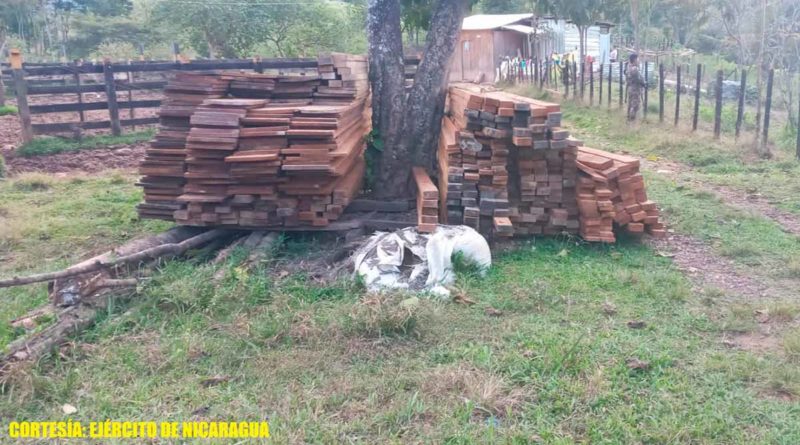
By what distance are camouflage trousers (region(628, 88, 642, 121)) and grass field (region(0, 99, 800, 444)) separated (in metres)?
8.65

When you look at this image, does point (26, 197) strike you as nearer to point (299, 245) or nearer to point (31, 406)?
point (299, 245)

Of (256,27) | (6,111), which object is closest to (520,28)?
(256,27)

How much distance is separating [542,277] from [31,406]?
3.68m

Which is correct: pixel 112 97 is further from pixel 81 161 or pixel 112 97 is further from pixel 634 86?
pixel 634 86

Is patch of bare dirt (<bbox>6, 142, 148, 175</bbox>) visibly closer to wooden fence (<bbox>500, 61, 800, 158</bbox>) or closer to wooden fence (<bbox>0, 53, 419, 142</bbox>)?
wooden fence (<bbox>0, 53, 419, 142</bbox>)

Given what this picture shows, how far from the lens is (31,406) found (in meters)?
3.61

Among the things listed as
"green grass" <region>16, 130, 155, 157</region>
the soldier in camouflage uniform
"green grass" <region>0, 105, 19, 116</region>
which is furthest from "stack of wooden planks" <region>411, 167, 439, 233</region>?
"green grass" <region>0, 105, 19, 116</region>

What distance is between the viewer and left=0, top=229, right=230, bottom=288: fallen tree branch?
4285 millimetres

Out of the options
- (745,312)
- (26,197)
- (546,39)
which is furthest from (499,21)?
(745,312)

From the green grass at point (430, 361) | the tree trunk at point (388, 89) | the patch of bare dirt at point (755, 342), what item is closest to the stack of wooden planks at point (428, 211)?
the green grass at point (430, 361)

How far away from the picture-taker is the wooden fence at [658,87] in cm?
1173

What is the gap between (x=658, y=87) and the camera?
1789 centimetres

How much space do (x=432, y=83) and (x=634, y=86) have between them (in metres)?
8.47

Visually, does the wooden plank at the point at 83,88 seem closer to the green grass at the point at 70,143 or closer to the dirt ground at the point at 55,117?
the dirt ground at the point at 55,117
